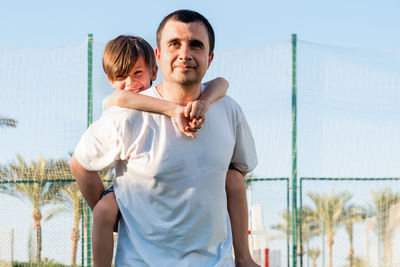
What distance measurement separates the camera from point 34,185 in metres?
7.57

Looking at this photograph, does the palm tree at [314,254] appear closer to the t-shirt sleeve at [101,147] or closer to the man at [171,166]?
the man at [171,166]

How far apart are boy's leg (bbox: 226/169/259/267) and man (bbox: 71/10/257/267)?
0.15 meters

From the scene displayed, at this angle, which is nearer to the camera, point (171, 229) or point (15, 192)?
point (171, 229)

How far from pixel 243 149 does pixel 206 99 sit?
0.21 meters

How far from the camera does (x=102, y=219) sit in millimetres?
1997

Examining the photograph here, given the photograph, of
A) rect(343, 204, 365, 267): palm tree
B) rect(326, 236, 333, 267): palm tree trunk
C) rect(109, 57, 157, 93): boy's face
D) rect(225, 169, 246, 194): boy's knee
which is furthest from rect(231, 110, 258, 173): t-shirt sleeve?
rect(343, 204, 365, 267): palm tree

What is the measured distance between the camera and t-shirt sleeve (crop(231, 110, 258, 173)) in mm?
2031

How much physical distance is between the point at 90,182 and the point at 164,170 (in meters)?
0.33

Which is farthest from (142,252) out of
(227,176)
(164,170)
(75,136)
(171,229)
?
(75,136)

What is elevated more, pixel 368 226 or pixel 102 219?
pixel 102 219

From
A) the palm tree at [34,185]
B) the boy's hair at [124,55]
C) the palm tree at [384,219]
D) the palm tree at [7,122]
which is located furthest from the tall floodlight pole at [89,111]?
the boy's hair at [124,55]

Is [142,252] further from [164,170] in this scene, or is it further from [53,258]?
[53,258]

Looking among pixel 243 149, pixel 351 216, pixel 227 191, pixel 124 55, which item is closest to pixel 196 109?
pixel 243 149

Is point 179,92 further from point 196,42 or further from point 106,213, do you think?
point 106,213
